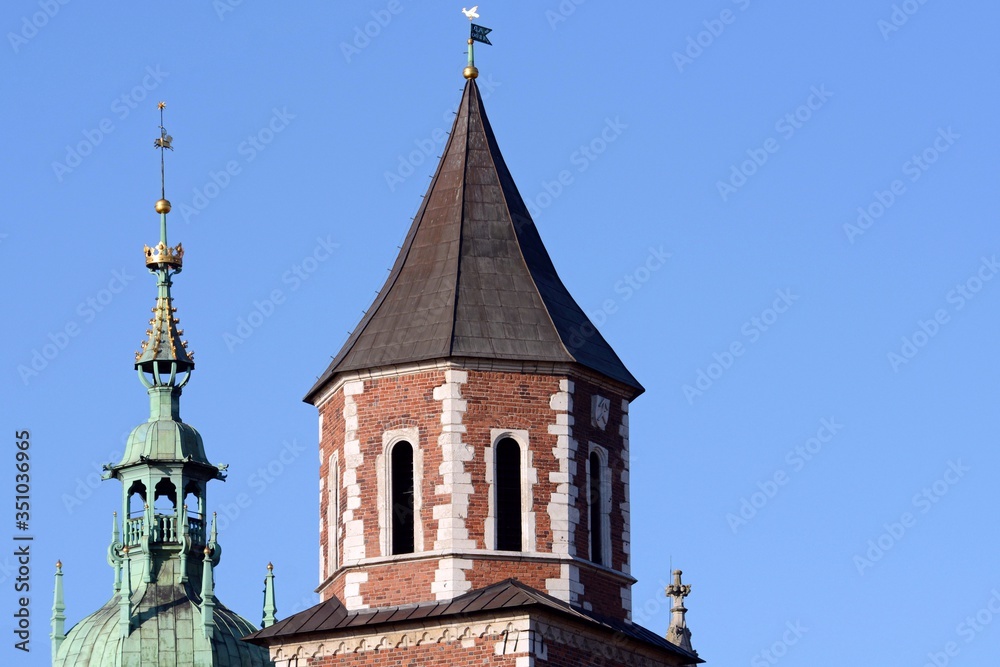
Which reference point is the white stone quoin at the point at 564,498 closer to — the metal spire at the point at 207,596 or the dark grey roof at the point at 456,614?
the dark grey roof at the point at 456,614

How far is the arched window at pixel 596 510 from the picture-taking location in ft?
193

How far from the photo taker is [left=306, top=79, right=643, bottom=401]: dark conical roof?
59.2 m

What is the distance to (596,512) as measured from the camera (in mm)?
59312

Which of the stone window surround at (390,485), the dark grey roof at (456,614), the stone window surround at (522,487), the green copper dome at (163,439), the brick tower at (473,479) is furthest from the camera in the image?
the green copper dome at (163,439)

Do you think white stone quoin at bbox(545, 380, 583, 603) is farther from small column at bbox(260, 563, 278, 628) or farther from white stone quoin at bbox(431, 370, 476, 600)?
small column at bbox(260, 563, 278, 628)

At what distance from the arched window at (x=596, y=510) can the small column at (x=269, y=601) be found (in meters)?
19.0

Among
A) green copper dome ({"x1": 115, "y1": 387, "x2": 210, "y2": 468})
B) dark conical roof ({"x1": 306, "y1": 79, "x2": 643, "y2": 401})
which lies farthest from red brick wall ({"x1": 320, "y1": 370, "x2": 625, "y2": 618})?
green copper dome ({"x1": 115, "y1": 387, "x2": 210, "y2": 468})

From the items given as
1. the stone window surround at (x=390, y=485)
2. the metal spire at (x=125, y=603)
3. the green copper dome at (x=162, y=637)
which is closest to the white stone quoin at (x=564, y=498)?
the stone window surround at (x=390, y=485)

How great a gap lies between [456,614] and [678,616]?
393 inches

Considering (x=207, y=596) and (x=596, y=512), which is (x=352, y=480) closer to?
(x=596, y=512)

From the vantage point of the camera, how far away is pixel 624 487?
6000 cm

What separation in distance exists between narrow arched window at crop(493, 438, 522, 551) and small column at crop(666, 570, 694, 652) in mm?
6671

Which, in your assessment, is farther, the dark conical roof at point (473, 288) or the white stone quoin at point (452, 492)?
A: the dark conical roof at point (473, 288)

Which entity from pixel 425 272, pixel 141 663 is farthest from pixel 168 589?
pixel 425 272
